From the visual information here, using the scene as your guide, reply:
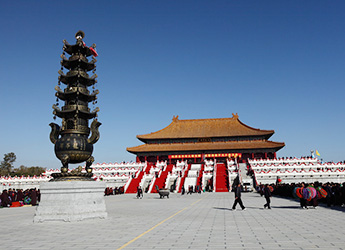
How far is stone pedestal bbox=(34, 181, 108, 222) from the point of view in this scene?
11.5 meters

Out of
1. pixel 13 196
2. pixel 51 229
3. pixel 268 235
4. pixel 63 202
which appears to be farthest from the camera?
pixel 13 196

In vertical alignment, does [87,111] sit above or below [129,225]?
above

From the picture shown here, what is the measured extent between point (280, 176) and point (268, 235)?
34.3 meters

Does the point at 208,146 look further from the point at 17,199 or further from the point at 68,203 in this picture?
the point at 68,203

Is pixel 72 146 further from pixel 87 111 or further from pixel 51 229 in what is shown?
pixel 51 229

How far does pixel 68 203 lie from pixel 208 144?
46878mm

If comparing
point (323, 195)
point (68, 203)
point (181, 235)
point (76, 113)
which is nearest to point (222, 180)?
point (323, 195)

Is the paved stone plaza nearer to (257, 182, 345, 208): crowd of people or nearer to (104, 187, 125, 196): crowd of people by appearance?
(257, 182, 345, 208): crowd of people

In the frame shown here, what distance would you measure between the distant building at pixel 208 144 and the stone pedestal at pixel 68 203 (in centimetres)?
4329

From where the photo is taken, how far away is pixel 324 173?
3894cm

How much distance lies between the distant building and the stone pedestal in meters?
43.3

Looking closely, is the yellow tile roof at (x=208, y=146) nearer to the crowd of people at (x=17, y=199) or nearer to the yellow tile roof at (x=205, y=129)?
the yellow tile roof at (x=205, y=129)

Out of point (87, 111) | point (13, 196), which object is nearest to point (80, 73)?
point (87, 111)

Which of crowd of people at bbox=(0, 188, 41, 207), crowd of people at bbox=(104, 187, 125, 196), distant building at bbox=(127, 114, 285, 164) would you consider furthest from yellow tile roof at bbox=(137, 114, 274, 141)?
crowd of people at bbox=(0, 188, 41, 207)
